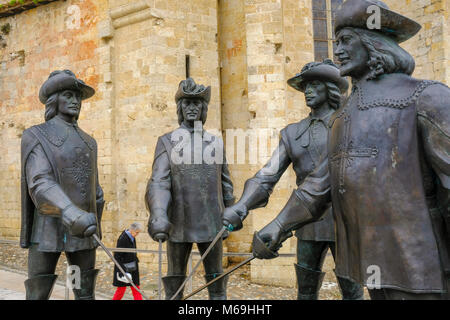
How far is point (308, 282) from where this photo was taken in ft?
11.5

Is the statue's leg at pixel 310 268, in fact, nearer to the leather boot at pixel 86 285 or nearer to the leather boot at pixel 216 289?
the leather boot at pixel 216 289

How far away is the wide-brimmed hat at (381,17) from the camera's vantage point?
2.17 metres

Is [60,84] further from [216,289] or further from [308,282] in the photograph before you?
[308,282]

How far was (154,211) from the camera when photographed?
3.31 m

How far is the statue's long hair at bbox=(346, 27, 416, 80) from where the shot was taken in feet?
7.06

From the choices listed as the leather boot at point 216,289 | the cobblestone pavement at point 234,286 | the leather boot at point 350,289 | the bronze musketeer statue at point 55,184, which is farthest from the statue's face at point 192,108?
the cobblestone pavement at point 234,286

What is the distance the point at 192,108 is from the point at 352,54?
5.54 ft

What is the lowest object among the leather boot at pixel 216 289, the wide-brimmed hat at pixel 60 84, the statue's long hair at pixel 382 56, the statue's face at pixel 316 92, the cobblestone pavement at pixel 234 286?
the cobblestone pavement at pixel 234 286

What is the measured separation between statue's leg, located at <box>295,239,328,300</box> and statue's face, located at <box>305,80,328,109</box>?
1.12 m

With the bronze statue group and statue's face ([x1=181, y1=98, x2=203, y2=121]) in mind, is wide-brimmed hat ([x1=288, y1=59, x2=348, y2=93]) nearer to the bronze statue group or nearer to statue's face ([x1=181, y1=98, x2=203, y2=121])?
the bronze statue group

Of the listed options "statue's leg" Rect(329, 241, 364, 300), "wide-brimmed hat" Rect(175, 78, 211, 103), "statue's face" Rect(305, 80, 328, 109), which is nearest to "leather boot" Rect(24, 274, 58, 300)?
"wide-brimmed hat" Rect(175, 78, 211, 103)

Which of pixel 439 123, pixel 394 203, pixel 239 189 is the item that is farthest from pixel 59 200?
pixel 239 189
